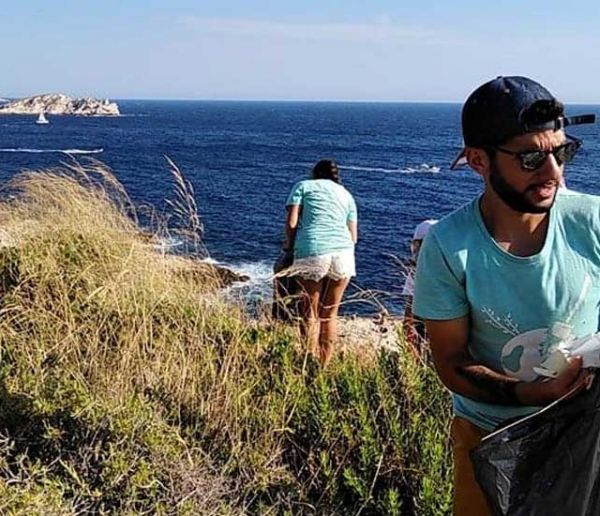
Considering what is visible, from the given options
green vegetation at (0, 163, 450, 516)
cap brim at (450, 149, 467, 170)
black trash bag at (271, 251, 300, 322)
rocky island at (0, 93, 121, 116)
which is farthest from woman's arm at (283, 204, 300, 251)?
rocky island at (0, 93, 121, 116)

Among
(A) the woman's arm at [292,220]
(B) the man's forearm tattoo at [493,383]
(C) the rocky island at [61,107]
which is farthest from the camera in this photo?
(C) the rocky island at [61,107]

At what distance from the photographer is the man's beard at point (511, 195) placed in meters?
2.32

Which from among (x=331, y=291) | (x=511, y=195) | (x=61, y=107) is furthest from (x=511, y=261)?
(x=61, y=107)

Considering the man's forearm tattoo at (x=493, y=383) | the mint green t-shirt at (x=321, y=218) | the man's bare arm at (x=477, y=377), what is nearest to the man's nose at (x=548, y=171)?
the man's bare arm at (x=477, y=377)

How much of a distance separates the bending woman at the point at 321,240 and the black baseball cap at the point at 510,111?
4617 millimetres

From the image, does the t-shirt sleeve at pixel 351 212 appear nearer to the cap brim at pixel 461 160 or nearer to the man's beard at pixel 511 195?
the cap brim at pixel 461 160

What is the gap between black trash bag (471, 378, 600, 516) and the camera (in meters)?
2.18

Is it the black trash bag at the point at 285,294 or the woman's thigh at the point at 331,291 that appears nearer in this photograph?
the black trash bag at the point at 285,294

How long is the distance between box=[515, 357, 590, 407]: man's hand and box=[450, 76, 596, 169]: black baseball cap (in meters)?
0.63

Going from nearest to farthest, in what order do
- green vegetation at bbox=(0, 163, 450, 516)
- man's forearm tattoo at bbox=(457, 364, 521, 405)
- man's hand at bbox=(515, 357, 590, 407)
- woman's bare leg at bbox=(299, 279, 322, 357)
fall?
man's hand at bbox=(515, 357, 590, 407) < man's forearm tattoo at bbox=(457, 364, 521, 405) < green vegetation at bbox=(0, 163, 450, 516) < woman's bare leg at bbox=(299, 279, 322, 357)

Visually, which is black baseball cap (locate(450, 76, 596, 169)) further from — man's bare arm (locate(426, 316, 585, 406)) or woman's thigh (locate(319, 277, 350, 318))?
woman's thigh (locate(319, 277, 350, 318))

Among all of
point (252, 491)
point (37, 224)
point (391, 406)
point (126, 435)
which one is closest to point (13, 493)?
point (126, 435)

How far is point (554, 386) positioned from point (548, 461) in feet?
0.68

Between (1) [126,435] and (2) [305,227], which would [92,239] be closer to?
(2) [305,227]
